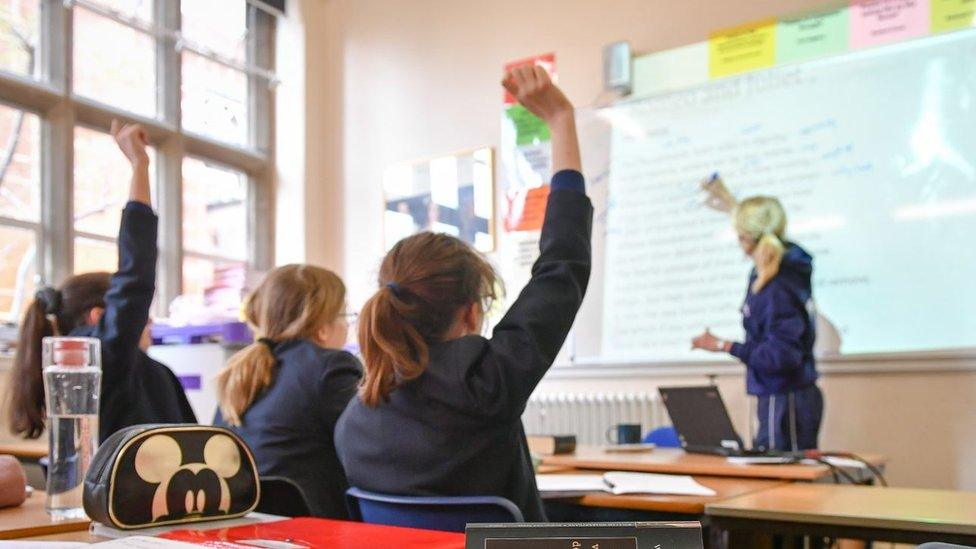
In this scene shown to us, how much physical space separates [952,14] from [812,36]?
1.87ft

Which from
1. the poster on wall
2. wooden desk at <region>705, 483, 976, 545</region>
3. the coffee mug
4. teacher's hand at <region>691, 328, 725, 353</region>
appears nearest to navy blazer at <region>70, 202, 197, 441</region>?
wooden desk at <region>705, 483, 976, 545</region>

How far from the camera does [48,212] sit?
14.4ft

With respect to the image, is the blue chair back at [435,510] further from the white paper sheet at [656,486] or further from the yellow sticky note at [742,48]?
the yellow sticky note at [742,48]

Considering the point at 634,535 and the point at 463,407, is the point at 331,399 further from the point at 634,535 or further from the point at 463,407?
the point at 634,535

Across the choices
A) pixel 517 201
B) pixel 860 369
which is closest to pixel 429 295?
pixel 860 369

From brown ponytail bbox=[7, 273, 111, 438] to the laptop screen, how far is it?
167 cm

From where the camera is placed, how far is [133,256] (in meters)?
1.68

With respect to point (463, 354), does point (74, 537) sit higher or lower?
lower

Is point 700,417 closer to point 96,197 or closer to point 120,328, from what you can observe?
point 120,328

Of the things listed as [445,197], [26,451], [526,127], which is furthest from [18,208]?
[526,127]

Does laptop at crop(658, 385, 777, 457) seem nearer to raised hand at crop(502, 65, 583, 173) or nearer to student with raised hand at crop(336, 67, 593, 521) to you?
student with raised hand at crop(336, 67, 593, 521)

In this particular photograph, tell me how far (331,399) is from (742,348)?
6.76 feet

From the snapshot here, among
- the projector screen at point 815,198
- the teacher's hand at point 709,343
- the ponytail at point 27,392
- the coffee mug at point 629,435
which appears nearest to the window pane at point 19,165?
the ponytail at point 27,392

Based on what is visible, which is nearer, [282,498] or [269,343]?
[282,498]
